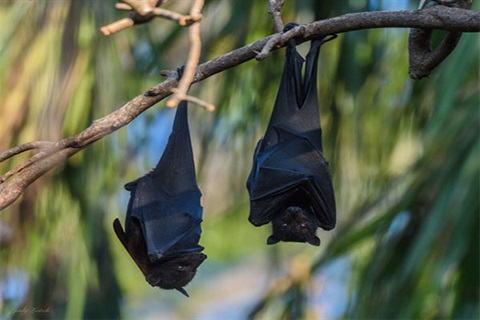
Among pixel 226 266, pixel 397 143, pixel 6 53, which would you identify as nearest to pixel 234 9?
pixel 6 53

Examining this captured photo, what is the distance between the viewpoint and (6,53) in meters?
2.96

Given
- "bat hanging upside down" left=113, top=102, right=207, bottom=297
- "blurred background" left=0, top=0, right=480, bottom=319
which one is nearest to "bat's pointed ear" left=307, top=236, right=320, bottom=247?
"bat hanging upside down" left=113, top=102, right=207, bottom=297

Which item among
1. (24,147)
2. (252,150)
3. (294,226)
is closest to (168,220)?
(294,226)

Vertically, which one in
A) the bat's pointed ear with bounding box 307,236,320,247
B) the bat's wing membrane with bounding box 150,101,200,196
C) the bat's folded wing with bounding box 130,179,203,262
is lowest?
the bat's pointed ear with bounding box 307,236,320,247

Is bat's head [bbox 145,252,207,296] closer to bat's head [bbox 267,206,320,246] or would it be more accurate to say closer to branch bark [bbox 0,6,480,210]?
bat's head [bbox 267,206,320,246]

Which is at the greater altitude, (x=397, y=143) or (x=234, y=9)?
(x=234, y=9)

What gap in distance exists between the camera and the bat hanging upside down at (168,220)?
85.0 inches

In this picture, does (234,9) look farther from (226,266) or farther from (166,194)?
(226,266)

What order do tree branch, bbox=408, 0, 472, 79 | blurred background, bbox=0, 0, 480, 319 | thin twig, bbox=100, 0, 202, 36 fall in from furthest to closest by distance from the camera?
blurred background, bbox=0, 0, 480, 319, tree branch, bbox=408, 0, 472, 79, thin twig, bbox=100, 0, 202, 36

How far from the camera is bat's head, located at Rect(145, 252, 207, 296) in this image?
2.19 meters

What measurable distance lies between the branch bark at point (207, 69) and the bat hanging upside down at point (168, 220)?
0.62m

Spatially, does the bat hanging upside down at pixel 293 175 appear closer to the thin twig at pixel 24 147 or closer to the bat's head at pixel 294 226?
the bat's head at pixel 294 226

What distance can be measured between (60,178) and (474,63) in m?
1.59

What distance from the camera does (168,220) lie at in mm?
2205
